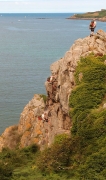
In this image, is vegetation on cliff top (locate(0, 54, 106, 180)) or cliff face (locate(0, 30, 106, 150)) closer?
vegetation on cliff top (locate(0, 54, 106, 180))

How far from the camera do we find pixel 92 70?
21.2m

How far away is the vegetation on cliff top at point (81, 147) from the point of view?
1541cm

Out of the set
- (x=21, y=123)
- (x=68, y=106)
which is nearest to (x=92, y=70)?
(x=68, y=106)

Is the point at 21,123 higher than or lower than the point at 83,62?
lower

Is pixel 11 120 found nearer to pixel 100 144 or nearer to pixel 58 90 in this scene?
pixel 58 90

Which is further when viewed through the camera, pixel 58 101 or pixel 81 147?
pixel 58 101

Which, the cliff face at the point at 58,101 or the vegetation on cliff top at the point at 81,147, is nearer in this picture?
the vegetation on cliff top at the point at 81,147

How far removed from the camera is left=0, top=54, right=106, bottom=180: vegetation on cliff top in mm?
15414

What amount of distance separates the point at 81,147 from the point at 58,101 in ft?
25.7

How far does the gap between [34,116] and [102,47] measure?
1021cm

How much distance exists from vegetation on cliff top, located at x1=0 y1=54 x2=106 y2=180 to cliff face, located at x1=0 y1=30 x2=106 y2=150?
5.26 feet

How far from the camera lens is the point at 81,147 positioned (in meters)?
17.1

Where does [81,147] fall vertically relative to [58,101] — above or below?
below

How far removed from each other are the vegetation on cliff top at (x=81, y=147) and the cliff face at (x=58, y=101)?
1602 mm
